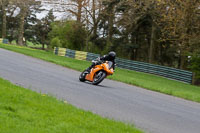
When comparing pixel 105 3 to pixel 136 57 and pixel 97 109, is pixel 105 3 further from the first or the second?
pixel 97 109

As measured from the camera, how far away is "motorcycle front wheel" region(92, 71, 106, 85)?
15.0 m

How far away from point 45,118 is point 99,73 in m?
8.65

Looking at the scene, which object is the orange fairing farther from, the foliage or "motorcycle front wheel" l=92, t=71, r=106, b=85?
the foliage

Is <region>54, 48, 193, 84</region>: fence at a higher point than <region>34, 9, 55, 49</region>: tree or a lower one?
lower

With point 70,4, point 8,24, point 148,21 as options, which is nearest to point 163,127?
point 148,21

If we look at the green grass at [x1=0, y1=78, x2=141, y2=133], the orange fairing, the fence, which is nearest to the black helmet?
the orange fairing

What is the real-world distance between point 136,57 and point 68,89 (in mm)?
33525

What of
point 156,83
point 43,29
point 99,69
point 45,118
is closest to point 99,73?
point 99,69

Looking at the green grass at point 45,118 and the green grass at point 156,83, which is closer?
the green grass at point 45,118

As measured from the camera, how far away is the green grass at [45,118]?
579 cm

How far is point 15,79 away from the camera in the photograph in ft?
41.5

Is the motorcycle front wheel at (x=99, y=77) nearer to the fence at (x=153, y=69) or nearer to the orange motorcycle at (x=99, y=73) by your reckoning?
the orange motorcycle at (x=99, y=73)

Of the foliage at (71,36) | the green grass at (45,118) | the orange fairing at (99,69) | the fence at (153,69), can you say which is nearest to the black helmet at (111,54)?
the orange fairing at (99,69)

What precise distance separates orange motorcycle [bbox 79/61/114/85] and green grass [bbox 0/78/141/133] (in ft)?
21.4
